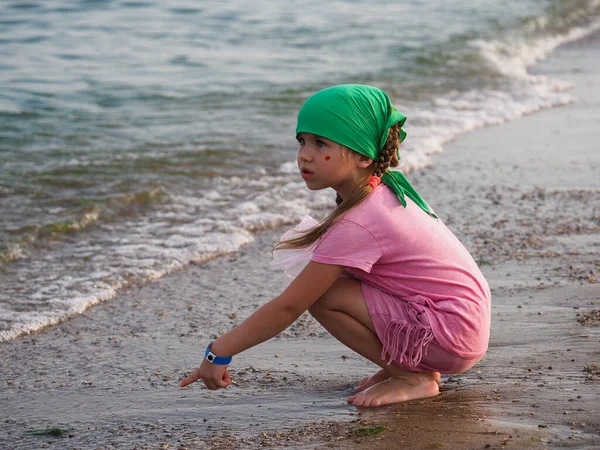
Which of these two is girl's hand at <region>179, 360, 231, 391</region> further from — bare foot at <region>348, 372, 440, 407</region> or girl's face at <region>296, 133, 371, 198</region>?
girl's face at <region>296, 133, 371, 198</region>

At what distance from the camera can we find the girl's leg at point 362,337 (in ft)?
9.70

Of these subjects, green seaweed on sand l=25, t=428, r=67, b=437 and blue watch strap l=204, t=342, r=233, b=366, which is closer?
blue watch strap l=204, t=342, r=233, b=366

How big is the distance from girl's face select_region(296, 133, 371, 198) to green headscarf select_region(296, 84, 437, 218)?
0.04m

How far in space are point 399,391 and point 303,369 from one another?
54 centimetres

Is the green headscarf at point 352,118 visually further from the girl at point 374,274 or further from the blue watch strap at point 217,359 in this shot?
the blue watch strap at point 217,359

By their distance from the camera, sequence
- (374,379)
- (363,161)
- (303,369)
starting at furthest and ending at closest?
(303,369), (374,379), (363,161)

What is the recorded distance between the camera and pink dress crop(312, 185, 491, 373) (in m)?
2.88

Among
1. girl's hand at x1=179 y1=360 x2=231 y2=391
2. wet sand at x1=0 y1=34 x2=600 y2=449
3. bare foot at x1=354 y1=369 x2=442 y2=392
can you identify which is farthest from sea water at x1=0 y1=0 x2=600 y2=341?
bare foot at x1=354 y1=369 x2=442 y2=392

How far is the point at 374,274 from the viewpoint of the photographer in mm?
2959

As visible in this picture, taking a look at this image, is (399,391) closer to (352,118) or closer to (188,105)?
(352,118)

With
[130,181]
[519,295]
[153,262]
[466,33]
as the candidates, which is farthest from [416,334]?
[466,33]

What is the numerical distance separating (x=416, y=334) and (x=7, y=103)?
7542 millimetres

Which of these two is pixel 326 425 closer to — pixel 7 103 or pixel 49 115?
pixel 49 115

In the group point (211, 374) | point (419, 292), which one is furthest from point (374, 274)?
point (211, 374)
